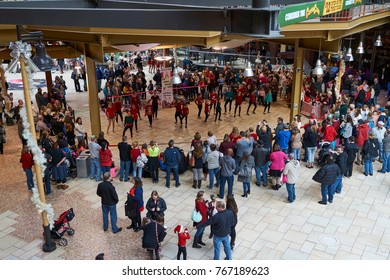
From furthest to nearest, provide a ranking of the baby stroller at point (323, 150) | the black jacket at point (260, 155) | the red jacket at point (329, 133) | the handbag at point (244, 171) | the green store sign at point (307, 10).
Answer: the red jacket at point (329, 133) < the baby stroller at point (323, 150) < the black jacket at point (260, 155) < the handbag at point (244, 171) < the green store sign at point (307, 10)

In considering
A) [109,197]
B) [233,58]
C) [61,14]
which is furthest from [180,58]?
[61,14]

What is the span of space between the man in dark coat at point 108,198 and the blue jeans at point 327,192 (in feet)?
16.6

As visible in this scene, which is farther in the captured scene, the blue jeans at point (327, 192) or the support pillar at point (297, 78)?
the support pillar at point (297, 78)

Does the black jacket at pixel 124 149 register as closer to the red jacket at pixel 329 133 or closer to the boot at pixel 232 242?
the boot at pixel 232 242

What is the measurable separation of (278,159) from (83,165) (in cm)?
544

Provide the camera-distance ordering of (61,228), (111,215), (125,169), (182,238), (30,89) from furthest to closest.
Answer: (125,169)
(111,215)
(61,228)
(182,238)
(30,89)

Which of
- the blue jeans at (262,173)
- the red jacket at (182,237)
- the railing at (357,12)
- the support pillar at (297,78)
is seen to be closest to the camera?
the red jacket at (182,237)

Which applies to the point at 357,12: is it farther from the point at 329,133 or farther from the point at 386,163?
the point at 386,163

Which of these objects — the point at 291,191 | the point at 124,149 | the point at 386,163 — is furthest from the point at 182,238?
the point at 386,163

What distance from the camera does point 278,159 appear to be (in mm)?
10977

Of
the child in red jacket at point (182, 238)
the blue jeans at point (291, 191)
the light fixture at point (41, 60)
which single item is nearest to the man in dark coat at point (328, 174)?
the blue jeans at point (291, 191)

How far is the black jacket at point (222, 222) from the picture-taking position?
7582 mm

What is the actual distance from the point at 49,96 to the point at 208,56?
11.8 m

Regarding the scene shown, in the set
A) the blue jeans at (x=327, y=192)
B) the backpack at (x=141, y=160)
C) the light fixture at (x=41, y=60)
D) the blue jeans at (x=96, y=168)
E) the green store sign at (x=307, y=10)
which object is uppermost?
the green store sign at (x=307, y=10)
